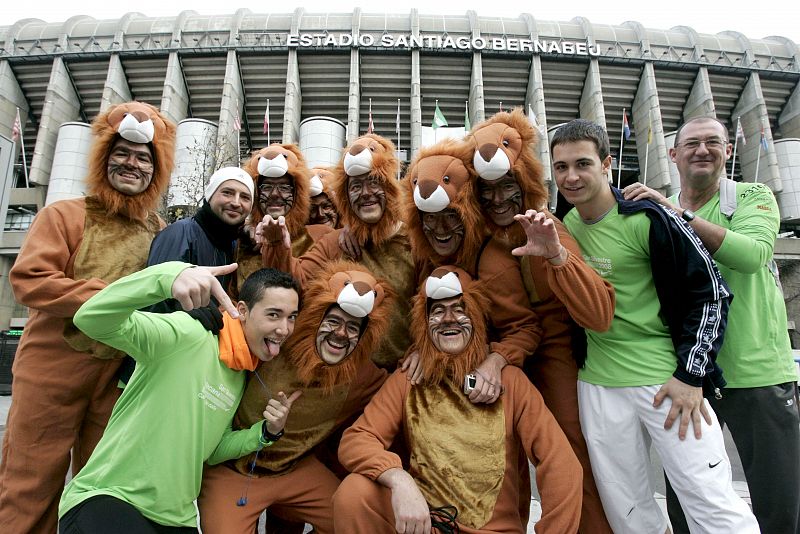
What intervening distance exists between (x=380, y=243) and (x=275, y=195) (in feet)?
2.81

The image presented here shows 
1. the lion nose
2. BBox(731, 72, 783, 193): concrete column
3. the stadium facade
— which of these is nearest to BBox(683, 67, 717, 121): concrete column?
the stadium facade

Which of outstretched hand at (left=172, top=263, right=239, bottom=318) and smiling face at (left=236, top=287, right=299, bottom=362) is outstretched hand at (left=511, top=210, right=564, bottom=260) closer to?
smiling face at (left=236, top=287, right=299, bottom=362)

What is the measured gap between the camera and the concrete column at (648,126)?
2311 cm

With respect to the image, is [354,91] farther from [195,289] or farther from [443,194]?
[195,289]

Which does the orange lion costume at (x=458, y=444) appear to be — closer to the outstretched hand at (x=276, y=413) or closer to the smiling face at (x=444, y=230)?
the smiling face at (x=444, y=230)

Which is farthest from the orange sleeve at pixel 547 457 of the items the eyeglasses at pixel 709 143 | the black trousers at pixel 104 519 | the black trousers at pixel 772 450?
the black trousers at pixel 104 519

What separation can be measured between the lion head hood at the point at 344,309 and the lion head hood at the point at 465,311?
0.23m

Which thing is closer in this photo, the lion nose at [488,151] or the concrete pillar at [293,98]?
the lion nose at [488,151]

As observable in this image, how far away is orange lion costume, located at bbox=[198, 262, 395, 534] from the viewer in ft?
7.67

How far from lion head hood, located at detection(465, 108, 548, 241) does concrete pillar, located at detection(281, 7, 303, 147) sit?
22193 mm

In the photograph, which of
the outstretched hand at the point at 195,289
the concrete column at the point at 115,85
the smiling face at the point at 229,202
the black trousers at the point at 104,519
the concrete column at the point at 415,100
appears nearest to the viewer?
the outstretched hand at the point at 195,289

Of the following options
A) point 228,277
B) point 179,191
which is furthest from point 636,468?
point 179,191

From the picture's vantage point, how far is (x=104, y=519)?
5.88 ft

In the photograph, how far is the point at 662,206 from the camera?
7.24ft
